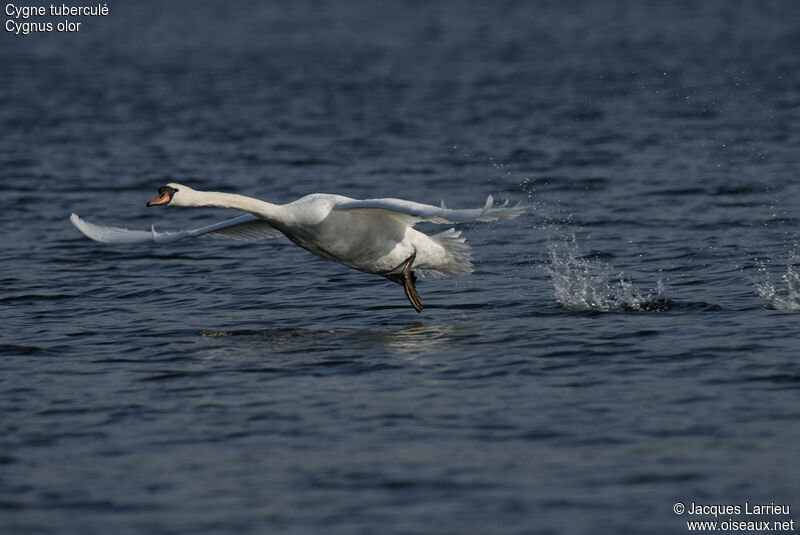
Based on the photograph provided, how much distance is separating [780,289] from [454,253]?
3431mm

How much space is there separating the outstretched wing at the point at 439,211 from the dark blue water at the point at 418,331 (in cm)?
125

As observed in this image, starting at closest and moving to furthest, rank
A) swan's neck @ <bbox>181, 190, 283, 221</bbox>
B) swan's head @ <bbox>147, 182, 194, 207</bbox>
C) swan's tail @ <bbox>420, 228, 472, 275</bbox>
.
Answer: swan's neck @ <bbox>181, 190, 283, 221</bbox>, swan's head @ <bbox>147, 182, 194, 207</bbox>, swan's tail @ <bbox>420, 228, 472, 275</bbox>

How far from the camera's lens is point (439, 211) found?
1100 centimetres

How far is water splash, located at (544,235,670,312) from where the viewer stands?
43.2 ft

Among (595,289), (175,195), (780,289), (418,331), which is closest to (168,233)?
(175,195)

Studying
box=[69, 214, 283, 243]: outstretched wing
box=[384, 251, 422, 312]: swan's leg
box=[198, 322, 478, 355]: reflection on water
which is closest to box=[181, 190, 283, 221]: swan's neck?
box=[69, 214, 283, 243]: outstretched wing

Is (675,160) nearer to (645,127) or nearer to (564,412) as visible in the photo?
(645,127)

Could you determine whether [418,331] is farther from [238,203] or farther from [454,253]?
[238,203]

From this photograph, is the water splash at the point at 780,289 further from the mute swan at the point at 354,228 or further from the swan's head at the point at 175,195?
the swan's head at the point at 175,195

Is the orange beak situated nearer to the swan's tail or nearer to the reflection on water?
the reflection on water

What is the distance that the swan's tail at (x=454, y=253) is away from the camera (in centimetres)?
1335

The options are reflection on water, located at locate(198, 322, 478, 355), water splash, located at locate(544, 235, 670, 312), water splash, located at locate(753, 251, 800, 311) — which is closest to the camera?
reflection on water, located at locate(198, 322, 478, 355)

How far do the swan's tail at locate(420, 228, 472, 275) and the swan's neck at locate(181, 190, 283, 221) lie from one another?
1933 mm

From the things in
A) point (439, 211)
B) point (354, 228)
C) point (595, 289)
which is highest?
point (439, 211)
